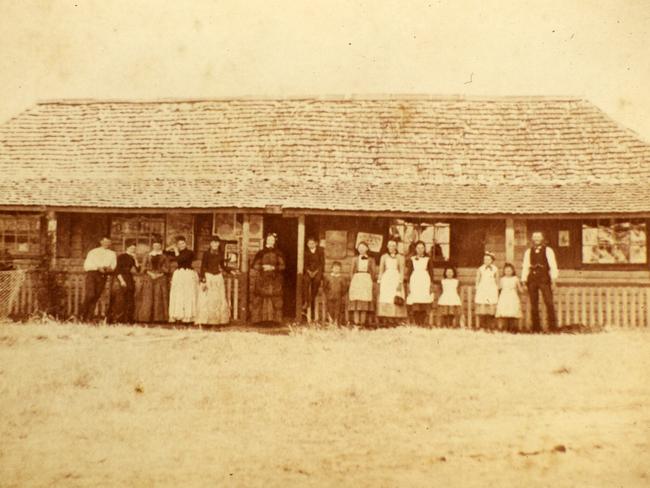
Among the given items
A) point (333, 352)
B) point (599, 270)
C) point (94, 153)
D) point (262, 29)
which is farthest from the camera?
point (94, 153)

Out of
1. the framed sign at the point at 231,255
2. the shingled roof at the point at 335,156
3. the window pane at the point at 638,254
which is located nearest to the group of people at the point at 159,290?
the shingled roof at the point at 335,156

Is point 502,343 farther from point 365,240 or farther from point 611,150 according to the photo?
point 611,150

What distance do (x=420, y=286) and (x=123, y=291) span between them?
569 cm

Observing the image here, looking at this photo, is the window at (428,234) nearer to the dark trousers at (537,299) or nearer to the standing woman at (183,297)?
the dark trousers at (537,299)

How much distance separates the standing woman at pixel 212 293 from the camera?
1283cm

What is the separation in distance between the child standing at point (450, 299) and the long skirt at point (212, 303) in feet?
13.6

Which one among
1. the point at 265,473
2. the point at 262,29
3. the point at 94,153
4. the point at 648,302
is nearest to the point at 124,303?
the point at 94,153

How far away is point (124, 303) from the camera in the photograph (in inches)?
514

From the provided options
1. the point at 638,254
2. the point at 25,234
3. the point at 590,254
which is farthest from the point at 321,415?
the point at 25,234

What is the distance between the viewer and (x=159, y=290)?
43.0 ft

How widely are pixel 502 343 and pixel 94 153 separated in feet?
31.8

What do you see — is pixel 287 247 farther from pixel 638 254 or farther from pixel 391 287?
pixel 638 254

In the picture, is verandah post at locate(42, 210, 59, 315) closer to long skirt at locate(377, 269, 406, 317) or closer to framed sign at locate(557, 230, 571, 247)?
long skirt at locate(377, 269, 406, 317)

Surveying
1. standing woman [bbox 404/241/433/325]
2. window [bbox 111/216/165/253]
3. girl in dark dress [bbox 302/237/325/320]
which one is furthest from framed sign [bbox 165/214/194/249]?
standing woman [bbox 404/241/433/325]
